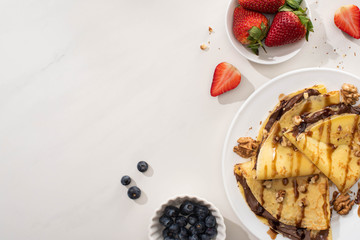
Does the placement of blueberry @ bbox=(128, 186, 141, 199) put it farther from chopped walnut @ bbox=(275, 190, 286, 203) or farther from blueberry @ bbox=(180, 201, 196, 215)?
chopped walnut @ bbox=(275, 190, 286, 203)

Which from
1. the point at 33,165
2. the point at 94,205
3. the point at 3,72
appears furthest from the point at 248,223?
the point at 3,72

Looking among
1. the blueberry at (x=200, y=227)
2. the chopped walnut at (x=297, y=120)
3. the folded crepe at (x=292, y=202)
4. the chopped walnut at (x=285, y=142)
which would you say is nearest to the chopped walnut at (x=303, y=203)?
the folded crepe at (x=292, y=202)

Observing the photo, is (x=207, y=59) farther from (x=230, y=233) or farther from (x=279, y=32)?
(x=230, y=233)

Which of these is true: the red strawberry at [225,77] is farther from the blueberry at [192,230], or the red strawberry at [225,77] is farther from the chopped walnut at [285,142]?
the blueberry at [192,230]

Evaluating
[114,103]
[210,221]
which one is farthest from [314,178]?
[114,103]

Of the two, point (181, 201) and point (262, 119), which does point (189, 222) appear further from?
point (262, 119)

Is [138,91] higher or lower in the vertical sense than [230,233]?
higher

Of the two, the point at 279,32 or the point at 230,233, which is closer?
the point at 279,32
